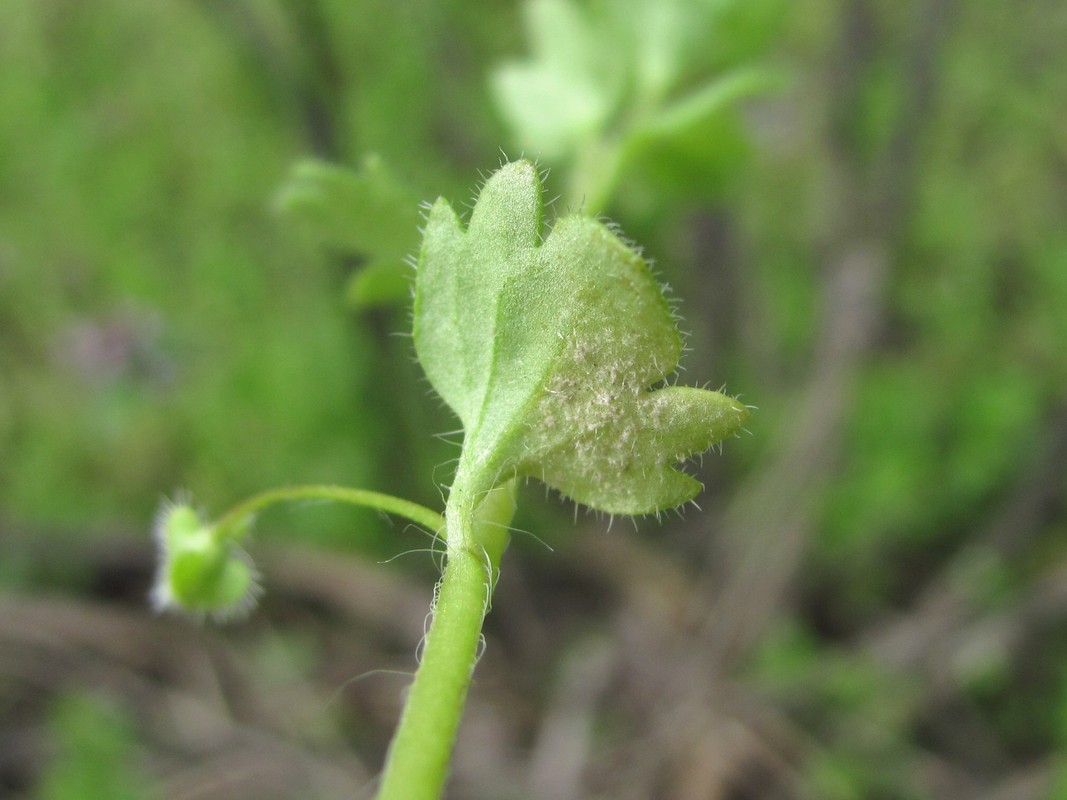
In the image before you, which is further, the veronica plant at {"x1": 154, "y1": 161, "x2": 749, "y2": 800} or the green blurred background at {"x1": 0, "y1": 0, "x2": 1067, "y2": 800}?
the green blurred background at {"x1": 0, "y1": 0, "x2": 1067, "y2": 800}

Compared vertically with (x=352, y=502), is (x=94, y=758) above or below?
above

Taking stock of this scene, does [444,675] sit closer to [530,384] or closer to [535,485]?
[530,384]

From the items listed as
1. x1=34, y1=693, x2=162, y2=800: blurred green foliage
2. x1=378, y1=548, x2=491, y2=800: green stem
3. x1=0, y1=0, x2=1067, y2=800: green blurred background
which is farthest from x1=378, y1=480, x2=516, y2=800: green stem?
x1=34, y1=693, x2=162, y2=800: blurred green foliage

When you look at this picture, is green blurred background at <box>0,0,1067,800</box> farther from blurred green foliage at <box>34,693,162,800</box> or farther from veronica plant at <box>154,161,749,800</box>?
veronica plant at <box>154,161,749,800</box>

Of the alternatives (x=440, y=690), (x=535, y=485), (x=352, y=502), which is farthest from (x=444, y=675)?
(x=535, y=485)

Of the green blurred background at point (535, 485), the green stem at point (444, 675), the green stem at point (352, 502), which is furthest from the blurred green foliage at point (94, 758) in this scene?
the green stem at point (444, 675)

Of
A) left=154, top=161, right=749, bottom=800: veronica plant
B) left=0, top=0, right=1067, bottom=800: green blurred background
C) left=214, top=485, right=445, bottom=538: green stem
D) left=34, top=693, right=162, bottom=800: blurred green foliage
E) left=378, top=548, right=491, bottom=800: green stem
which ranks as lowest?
left=378, top=548, right=491, bottom=800: green stem

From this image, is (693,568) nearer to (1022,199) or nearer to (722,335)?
(722,335)

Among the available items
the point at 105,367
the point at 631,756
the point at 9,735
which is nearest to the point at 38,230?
the point at 105,367
